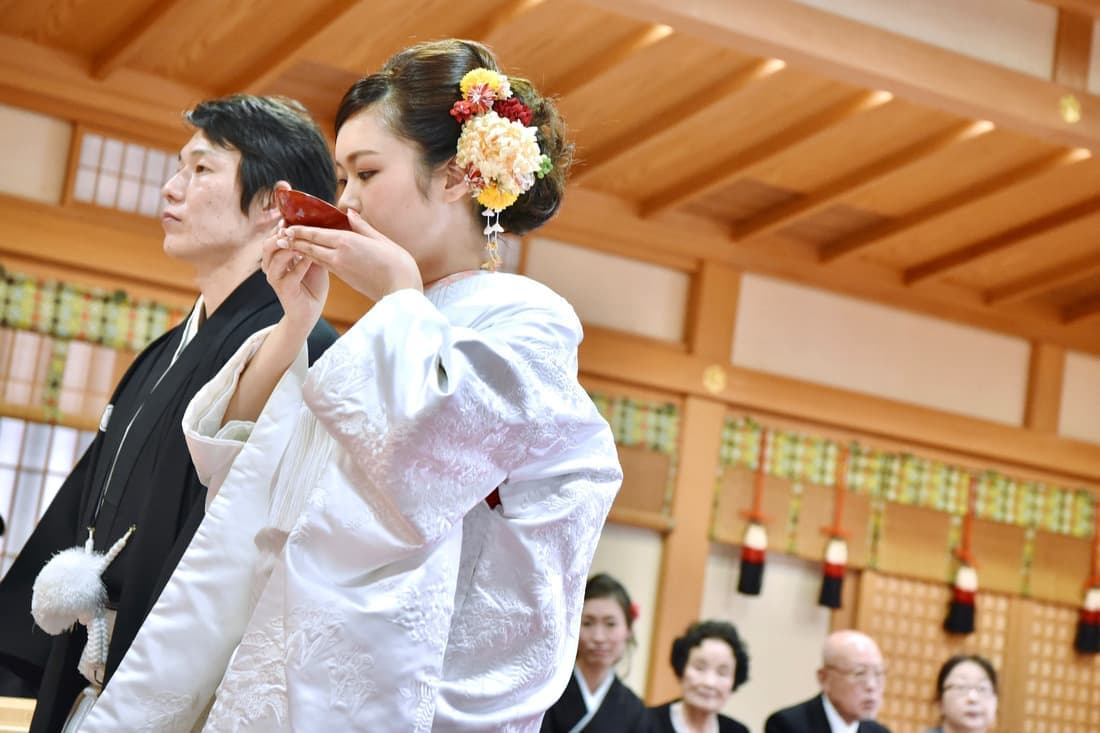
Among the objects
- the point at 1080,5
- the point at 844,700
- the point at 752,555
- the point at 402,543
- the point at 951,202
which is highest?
the point at 1080,5

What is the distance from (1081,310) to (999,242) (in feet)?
4.13

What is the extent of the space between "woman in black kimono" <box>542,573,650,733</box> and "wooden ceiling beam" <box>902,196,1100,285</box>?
3.28 meters

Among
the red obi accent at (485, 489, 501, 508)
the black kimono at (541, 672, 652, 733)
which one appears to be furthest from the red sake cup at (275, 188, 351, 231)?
the black kimono at (541, 672, 652, 733)

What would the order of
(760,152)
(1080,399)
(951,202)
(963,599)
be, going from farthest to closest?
(1080,399)
(963,599)
(951,202)
(760,152)

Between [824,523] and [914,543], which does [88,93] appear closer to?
[824,523]

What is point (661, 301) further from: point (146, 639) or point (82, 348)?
point (146, 639)

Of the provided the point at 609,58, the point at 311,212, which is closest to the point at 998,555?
the point at 609,58

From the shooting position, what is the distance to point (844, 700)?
549 cm

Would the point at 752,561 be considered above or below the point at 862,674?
above

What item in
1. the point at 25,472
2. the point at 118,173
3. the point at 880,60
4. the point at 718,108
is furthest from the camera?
the point at 118,173

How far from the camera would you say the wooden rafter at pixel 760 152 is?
5.94 meters

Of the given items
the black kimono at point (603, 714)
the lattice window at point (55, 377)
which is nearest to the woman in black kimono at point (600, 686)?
the black kimono at point (603, 714)

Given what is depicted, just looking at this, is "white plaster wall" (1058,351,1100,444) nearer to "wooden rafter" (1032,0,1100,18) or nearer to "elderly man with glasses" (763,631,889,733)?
"wooden rafter" (1032,0,1100,18)

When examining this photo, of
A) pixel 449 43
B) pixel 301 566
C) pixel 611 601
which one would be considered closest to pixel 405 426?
pixel 301 566
